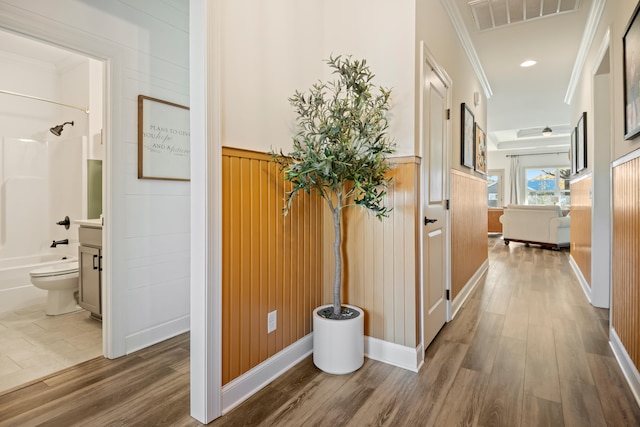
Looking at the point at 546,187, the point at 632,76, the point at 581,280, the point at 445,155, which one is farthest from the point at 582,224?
the point at 546,187

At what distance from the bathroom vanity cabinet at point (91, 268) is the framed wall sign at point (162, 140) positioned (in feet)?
2.16

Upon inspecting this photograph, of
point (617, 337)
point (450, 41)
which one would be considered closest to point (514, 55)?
point (450, 41)

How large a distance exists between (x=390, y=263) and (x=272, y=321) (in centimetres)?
79

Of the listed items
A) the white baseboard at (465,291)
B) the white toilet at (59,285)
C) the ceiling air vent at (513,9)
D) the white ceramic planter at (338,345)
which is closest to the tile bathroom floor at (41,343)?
the white toilet at (59,285)

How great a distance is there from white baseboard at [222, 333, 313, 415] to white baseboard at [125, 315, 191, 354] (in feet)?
3.26

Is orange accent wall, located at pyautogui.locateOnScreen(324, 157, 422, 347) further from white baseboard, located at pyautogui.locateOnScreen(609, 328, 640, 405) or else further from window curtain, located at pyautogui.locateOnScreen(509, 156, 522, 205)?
window curtain, located at pyautogui.locateOnScreen(509, 156, 522, 205)

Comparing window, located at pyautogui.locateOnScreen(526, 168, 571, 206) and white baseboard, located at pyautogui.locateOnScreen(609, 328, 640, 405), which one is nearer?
white baseboard, located at pyautogui.locateOnScreen(609, 328, 640, 405)

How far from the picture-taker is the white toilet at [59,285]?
2.77 metres

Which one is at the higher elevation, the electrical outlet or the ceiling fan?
the ceiling fan

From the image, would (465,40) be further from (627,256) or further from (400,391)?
(400,391)

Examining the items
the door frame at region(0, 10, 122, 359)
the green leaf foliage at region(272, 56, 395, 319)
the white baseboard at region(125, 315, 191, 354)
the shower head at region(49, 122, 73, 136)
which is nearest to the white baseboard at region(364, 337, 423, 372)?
the green leaf foliage at region(272, 56, 395, 319)

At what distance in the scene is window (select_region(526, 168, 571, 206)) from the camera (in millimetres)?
9961

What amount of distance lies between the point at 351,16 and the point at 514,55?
103 inches

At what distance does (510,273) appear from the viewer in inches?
179
